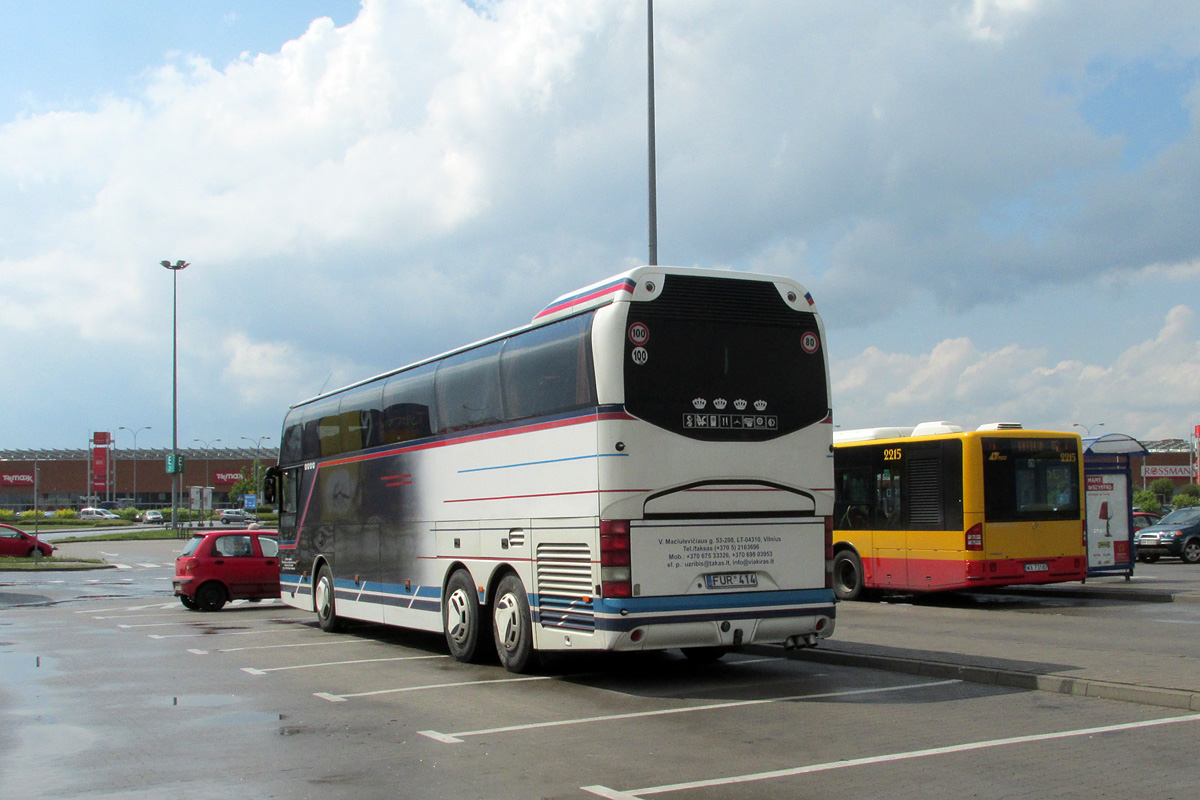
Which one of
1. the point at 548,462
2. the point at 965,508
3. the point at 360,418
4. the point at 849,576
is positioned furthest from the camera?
the point at 849,576

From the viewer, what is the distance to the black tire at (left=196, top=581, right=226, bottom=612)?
2222 centimetres

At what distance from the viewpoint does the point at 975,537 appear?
18328 mm

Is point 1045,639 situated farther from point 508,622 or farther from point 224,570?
point 224,570

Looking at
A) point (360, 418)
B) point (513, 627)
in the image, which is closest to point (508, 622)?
point (513, 627)

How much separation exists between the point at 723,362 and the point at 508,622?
138 inches

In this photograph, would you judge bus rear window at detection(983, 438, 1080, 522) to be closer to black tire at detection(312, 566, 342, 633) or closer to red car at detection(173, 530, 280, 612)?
black tire at detection(312, 566, 342, 633)

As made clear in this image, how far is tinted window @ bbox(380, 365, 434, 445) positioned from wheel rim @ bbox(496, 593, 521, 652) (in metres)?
2.78

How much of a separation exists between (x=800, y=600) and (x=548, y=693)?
2.51 m

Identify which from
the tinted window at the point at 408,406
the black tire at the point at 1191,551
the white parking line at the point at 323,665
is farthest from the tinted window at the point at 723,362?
the black tire at the point at 1191,551

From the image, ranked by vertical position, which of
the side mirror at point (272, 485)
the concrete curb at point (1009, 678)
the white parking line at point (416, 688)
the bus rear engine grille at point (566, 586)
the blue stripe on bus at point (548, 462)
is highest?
the blue stripe on bus at point (548, 462)

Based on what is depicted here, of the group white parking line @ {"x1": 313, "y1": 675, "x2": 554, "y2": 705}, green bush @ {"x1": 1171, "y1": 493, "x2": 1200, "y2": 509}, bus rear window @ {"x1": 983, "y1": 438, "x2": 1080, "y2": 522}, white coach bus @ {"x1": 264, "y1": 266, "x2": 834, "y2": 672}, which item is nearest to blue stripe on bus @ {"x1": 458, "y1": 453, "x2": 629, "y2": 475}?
white coach bus @ {"x1": 264, "y1": 266, "x2": 834, "y2": 672}

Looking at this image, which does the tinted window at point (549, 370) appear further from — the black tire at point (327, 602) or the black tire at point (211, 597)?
the black tire at point (211, 597)

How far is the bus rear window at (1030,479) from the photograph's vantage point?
1866 centimetres

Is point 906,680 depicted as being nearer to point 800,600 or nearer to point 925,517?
point 800,600
